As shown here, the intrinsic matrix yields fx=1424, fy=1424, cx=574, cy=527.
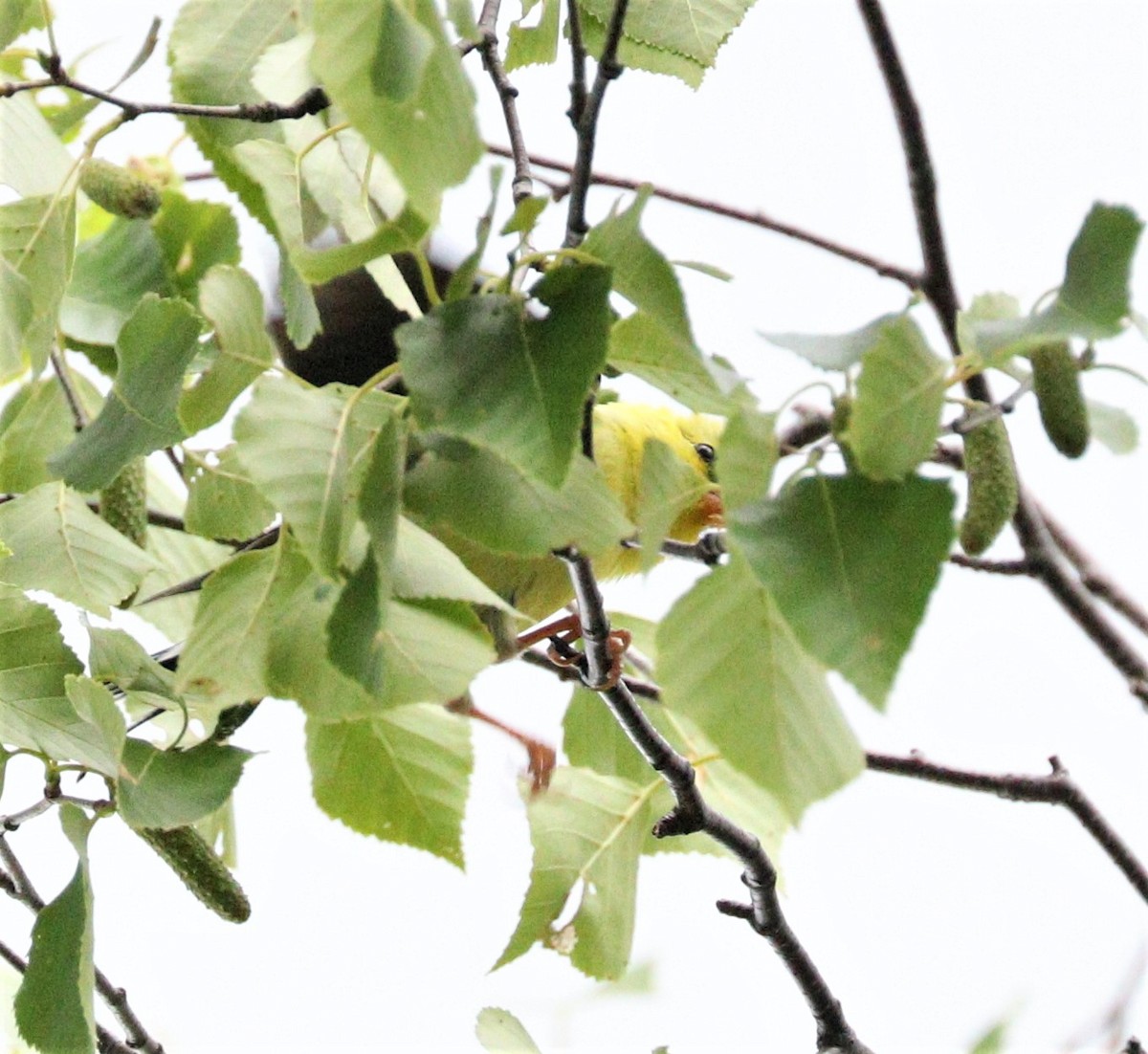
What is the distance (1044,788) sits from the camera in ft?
3.01

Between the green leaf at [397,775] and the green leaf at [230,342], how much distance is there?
0.17 metres

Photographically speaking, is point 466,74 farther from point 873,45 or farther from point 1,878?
point 1,878

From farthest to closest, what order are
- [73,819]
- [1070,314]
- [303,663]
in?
[73,819] → [303,663] → [1070,314]

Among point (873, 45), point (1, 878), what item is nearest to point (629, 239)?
point (873, 45)

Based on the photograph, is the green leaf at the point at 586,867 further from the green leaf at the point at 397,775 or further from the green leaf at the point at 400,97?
the green leaf at the point at 400,97

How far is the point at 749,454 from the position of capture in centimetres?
44

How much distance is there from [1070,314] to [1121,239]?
0.10 ft

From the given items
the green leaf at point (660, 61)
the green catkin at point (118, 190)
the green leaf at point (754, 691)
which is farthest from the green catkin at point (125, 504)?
the green leaf at point (754, 691)

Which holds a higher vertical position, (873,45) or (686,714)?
(873,45)

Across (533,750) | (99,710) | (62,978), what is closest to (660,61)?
(99,710)

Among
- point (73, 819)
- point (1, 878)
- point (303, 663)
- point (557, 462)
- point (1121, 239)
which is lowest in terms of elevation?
point (1, 878)

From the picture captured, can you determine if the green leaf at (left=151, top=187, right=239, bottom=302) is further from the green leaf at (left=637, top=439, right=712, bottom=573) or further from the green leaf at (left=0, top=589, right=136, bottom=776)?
the green leaf at (left=637, top=439, right=712, bottom=573)

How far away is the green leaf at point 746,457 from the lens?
0.44 meters

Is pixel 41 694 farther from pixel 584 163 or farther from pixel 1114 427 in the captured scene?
pixel 1114 427
